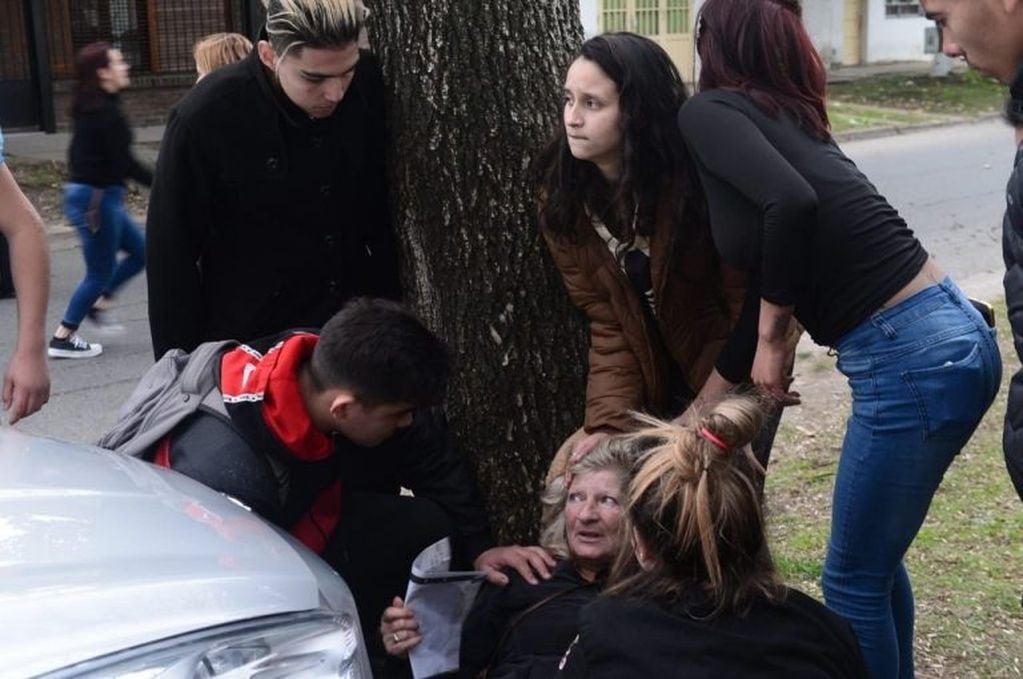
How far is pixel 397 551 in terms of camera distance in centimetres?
344

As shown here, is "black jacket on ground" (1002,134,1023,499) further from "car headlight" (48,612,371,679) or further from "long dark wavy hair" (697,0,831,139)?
"car headlight" (48,612,371,679)

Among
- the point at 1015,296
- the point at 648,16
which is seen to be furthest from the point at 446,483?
the point at 648,16

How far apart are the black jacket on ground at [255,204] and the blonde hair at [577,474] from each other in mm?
750

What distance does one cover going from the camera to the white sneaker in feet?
28.1

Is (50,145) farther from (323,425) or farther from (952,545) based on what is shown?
(323,425)

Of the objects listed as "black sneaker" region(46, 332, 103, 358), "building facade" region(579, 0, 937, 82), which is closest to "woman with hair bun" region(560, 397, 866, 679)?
"black sneaker" region(46, 332, 103, 358)

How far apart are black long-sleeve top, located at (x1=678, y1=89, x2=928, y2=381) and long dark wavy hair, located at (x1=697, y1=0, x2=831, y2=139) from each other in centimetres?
4

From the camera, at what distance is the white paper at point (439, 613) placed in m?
3.30

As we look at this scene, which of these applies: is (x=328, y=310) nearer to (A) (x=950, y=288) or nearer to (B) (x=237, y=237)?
(B) (x=237, y=237)

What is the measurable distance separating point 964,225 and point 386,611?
9.79 meters

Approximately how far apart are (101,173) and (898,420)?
6.50 m

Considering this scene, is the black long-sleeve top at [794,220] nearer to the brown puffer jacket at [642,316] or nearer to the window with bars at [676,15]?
the brown puffer jacket at [642,316]

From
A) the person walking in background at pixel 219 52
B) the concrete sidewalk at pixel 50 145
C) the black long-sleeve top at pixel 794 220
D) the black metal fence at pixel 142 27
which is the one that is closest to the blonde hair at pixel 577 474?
the black long-sleeve top at pixel 794 220

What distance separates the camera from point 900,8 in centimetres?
2997
